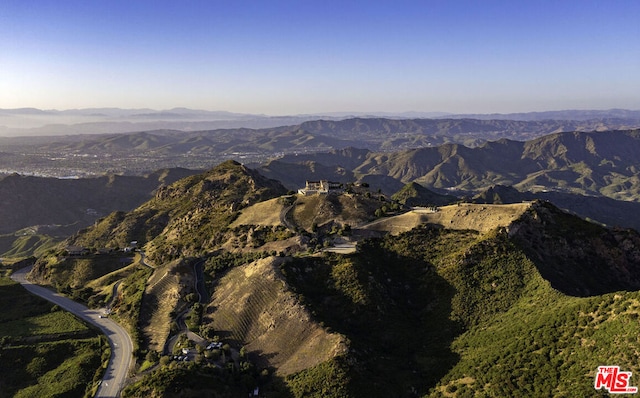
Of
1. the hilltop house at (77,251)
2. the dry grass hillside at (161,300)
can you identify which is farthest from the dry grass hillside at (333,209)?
the hilltop house at (77,251)

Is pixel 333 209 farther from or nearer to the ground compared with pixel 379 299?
farther from the ground

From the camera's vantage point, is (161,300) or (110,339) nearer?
(110,339)

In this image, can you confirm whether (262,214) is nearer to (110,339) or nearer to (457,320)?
(110,339)

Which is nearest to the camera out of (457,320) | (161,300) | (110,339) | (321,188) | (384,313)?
(457,320)

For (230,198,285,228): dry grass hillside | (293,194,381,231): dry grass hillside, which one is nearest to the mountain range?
(293,194,381,231): dry grass hillside

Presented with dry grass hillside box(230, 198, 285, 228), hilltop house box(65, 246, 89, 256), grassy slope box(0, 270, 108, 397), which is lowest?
grassy slope box(0, 270, 108, 397)

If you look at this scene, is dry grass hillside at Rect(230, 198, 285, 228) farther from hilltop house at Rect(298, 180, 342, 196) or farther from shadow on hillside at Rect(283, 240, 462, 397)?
shadow on hillside at Rect(283, 240, 462, 397)

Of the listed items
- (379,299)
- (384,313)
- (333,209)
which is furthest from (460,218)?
(384,313)

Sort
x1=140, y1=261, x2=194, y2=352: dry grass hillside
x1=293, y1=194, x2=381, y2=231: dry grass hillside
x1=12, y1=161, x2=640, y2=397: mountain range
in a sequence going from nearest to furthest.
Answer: x1=12, y1=161, x2=640, y2=397: mountain range < x1=140, y1=261, x2=194, y2=352: dry grass hillside < x1=293, y1=194, x2=381, y2=231: dry grass hillside
